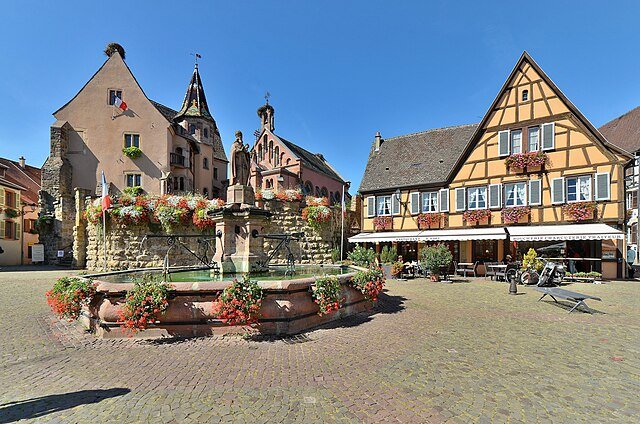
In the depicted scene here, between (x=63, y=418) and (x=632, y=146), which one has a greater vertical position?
(x=632, y=146)

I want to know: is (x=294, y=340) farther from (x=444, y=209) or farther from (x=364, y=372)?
(x=444, y=209)

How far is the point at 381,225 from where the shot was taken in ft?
80.1

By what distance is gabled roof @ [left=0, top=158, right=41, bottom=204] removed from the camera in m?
38.3

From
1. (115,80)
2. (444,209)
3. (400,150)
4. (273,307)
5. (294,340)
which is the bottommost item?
(294,340)

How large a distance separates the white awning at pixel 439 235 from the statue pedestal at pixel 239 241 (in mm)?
13921

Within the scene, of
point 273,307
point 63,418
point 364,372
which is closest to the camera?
point 63,418

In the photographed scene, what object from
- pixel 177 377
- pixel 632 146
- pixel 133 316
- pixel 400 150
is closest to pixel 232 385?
pixel 177 377

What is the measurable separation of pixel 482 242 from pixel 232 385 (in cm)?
2111

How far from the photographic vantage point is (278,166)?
38000 millimetres

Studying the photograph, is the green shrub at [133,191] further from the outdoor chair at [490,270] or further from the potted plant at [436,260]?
the outdoor chair at [490,270]

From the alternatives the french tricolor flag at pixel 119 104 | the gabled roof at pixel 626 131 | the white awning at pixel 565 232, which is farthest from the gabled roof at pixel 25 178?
the gabled roof at pixel 626 131

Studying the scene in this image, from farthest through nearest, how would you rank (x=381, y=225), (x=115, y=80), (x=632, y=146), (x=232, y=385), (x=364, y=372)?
(x=632, y=146) < (x=115, y=80) < (x=381, y=225) < (x=364, y=372) < (x=232, y=385)

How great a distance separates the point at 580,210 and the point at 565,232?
211cm

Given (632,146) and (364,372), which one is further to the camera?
(632,146)
